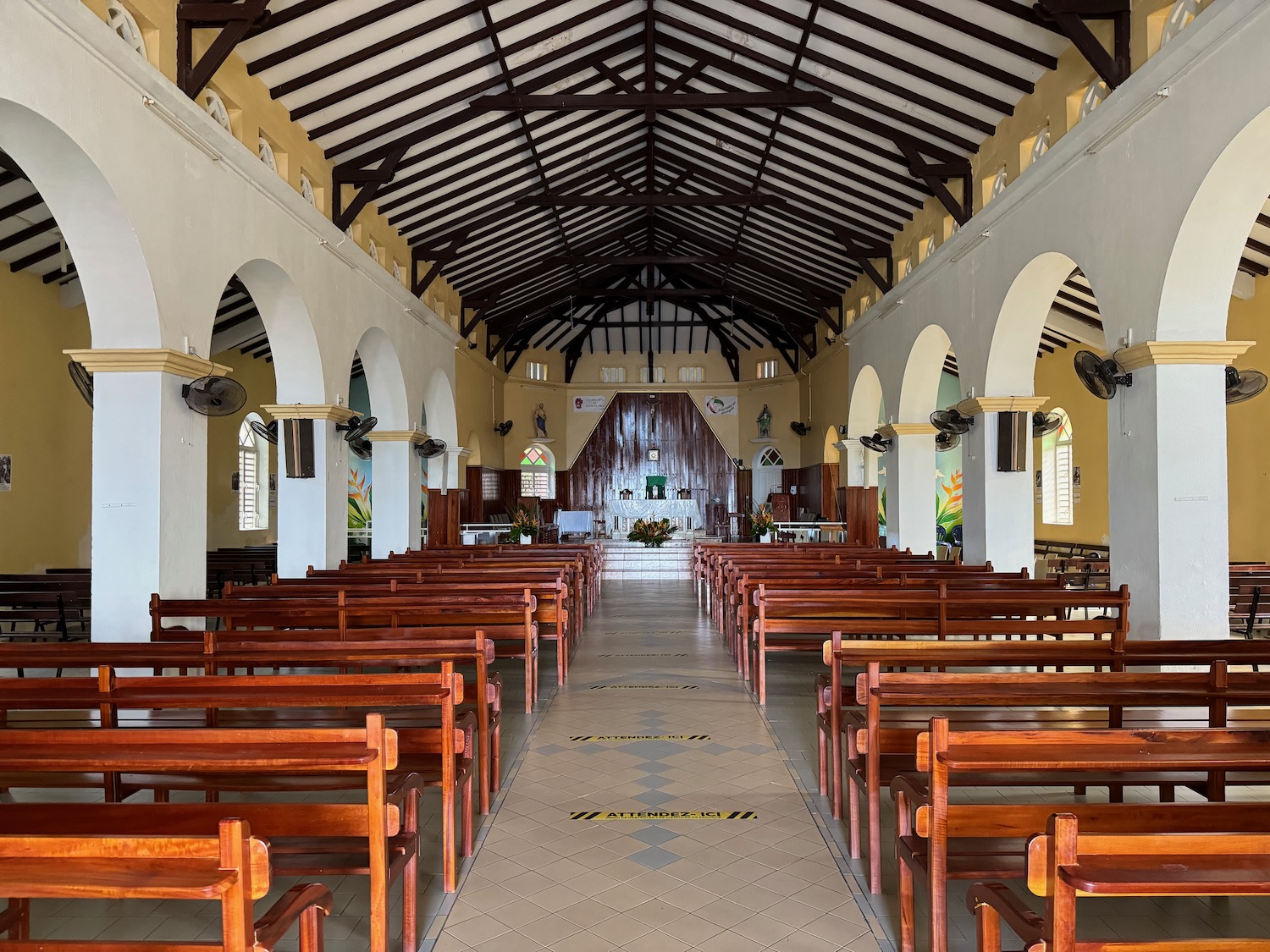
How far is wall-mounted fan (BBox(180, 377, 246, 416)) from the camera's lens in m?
7.31

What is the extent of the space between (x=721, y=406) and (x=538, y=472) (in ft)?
17.7

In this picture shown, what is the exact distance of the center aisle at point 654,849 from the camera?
3152 millimetres

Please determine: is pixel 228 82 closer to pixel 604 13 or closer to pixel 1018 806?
pixel 604 13

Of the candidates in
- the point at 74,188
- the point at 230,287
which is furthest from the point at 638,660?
the point at 230,287

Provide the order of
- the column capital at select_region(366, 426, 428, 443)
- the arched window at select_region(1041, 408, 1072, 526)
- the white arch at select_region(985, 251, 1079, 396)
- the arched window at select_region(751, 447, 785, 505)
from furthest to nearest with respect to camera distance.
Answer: the arched window at select_region(751, 447, 785, 505) < the arched window at select_region(1041, 408, 1072, 526) < the column capital at select_region(366, 426, 428, 443) < the white arch at select_region(985, 251, 1079, 396)

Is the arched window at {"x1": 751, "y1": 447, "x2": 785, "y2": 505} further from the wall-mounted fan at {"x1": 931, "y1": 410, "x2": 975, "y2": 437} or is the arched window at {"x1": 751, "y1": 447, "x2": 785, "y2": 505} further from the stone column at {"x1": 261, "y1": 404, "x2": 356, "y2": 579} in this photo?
the stone column at {"x1": 261, "y1": 404, "x2": 356, "y2": 579}

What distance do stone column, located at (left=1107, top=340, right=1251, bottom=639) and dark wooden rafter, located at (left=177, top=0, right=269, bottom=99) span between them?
717 cm

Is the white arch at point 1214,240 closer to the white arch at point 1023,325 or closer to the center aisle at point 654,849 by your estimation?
the white arch at point 1023,325

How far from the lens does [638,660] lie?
27.6 feet

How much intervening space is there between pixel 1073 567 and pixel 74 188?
34.5 ft

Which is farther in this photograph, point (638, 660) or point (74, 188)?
point (638, 660)

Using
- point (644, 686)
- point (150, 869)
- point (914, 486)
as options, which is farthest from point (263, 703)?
point (914, 486)

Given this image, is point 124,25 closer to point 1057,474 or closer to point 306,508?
point 306,508

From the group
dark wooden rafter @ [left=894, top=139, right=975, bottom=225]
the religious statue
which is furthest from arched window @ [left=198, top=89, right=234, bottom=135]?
the religious statue
